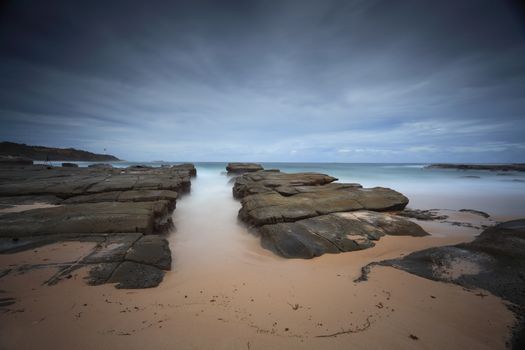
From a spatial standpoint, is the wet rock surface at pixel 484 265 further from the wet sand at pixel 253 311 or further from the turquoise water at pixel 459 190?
the turquoise water at pixel 459 190

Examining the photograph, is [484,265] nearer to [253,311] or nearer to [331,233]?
[331,233]

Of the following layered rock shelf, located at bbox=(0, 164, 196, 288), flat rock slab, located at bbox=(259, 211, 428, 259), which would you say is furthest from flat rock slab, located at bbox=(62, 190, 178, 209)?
flat rock slab, located at bbox=(259, 211, 428, 259)

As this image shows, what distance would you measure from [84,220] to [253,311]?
4816 mm

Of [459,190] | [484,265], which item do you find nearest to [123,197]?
[484,265]

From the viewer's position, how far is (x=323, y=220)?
602 cm

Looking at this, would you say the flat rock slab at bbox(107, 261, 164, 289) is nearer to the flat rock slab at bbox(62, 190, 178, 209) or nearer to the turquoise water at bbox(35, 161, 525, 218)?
the flat rock slab at bbox(62, 190, 178, 209)

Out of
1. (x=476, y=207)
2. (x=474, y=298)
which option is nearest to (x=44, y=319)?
(x=474, y=298)

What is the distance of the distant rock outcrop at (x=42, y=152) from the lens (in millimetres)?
56969

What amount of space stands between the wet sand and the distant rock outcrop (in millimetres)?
67167

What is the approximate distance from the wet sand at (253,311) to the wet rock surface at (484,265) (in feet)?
0.73

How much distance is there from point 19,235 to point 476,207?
1733 centimetres

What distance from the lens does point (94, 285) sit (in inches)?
124

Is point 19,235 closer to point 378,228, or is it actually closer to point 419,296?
point 419,296

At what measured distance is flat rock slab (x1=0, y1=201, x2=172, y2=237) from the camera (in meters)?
4.76
